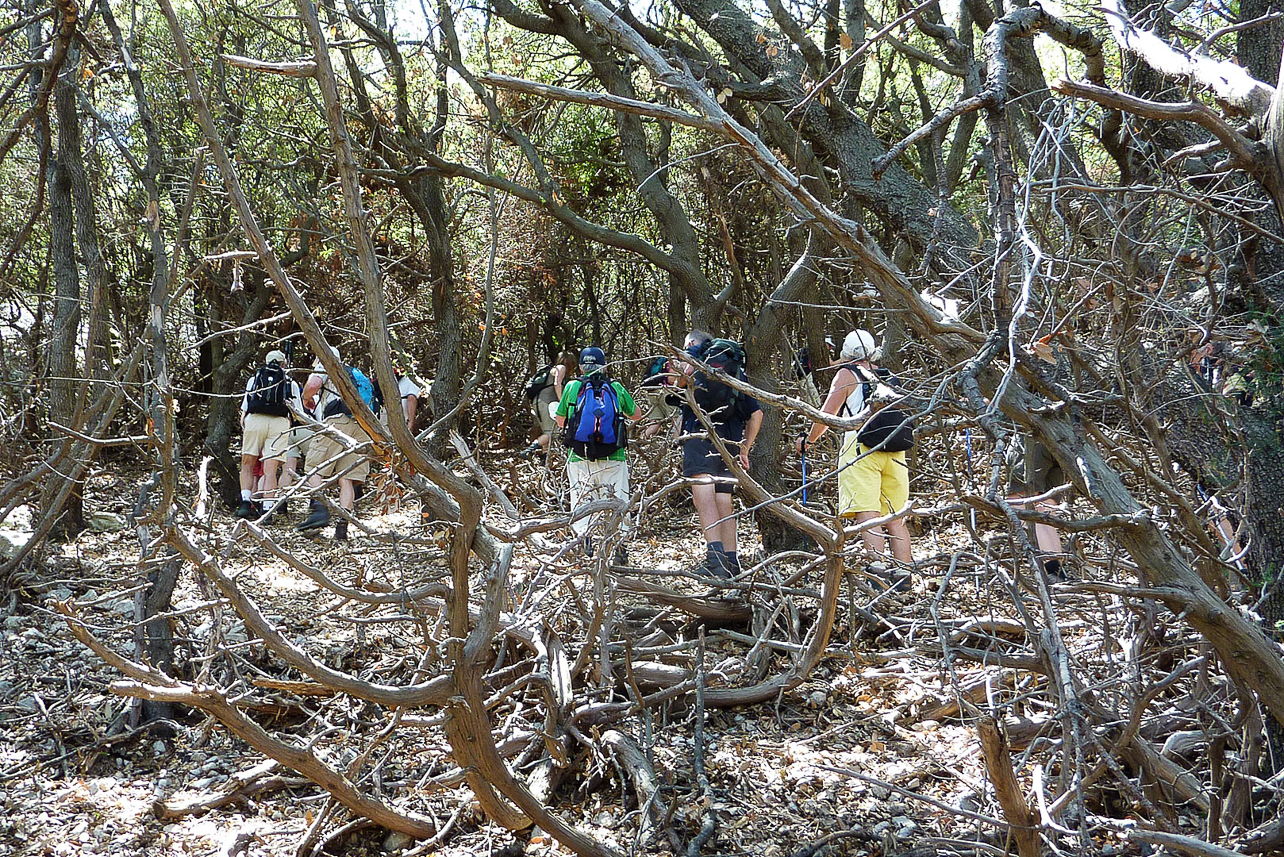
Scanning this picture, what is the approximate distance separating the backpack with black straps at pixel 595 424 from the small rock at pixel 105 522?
4.06 m

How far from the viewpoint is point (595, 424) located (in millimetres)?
6645

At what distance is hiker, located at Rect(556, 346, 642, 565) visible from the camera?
666 centimetres

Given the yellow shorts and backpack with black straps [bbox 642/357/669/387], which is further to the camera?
the yellow shorts

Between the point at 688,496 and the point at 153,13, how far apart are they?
7791 millimetres

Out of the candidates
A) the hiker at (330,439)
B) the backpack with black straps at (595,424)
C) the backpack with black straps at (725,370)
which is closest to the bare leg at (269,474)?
the hiker at (330,439)

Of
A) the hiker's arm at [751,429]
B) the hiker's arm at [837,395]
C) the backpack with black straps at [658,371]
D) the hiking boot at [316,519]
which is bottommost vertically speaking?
the hiking boot at [316,519]

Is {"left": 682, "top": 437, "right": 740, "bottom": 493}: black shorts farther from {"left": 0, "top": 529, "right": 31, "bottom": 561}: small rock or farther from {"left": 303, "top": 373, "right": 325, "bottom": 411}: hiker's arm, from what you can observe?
{"left": 0, "top": 529, "right": 31, "bottom": 561}: small rock

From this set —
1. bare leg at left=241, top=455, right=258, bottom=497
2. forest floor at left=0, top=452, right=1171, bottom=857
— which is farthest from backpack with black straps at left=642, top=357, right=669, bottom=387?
bare leg at left=241, top=455, right=258, bottom=497

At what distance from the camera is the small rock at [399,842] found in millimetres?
4008

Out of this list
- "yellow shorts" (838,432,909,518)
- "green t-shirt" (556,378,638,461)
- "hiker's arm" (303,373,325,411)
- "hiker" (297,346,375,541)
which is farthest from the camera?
"hiker" (297,346,375,541)

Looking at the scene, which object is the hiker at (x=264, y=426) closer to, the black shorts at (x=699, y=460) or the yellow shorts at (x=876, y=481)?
the black shorts at (x=699, y=460)

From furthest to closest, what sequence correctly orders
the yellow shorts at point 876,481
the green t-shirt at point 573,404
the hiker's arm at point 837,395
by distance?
the green t-shirt at point 573,404
the yellow shorts at point 876,481
the hiker's arm at point 837,395

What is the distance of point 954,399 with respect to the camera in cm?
274

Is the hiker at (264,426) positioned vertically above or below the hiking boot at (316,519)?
above
